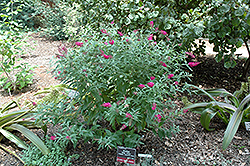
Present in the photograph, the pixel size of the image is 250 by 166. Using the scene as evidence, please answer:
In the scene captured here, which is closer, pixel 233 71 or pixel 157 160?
pixel 157 160

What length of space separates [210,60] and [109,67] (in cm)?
278

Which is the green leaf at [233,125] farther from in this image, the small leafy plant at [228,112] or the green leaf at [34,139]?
the green leaf at [34,139]

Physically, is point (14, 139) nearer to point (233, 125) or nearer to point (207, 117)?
point (207, 117)

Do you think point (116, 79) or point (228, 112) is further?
point (228, 112)

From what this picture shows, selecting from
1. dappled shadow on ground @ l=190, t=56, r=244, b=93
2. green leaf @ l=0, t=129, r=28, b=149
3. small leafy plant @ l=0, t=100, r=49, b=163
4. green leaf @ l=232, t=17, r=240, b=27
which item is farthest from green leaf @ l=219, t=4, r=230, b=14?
green leaf @ l=0, t=129, r=28, b=149

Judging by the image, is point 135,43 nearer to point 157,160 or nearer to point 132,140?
point 132,140

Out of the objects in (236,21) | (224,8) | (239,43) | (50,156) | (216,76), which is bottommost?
(50,156)

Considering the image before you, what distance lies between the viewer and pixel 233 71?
134 inches

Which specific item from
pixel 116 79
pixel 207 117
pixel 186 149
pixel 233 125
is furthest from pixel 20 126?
pixel 233 125

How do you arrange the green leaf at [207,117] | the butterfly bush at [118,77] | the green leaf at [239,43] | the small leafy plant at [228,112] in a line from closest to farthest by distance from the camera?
1. the butterfly bush at [118,77]
2. the small leafy plant at [228,112]
3. the green leaf at [207,117]
4. the green leaf at [239,43]

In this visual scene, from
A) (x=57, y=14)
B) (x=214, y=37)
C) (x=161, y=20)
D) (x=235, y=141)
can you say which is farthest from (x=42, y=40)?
(x=235, y=141)

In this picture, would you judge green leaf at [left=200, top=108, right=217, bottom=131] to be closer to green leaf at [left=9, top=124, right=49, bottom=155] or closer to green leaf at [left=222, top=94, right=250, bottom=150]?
green leaf at [left=222, top=94, right=250, bottom=150]

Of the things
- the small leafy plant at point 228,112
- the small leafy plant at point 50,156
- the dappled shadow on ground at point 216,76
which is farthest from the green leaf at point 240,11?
the small leafy plant at point 50,156

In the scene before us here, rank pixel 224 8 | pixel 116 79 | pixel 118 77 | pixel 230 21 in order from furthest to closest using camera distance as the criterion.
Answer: pixel 230 21 → pixel 224 8 → pixel 116 79 → pixel 118 77
